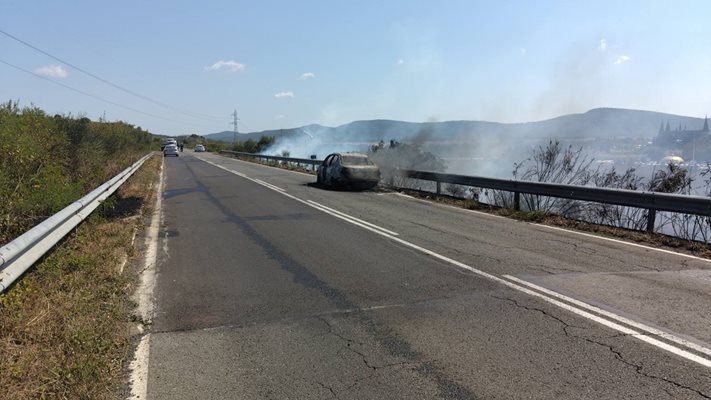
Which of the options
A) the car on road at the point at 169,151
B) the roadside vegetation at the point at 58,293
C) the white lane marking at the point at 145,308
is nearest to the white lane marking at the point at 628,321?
the white lane marking at the point at 145,308

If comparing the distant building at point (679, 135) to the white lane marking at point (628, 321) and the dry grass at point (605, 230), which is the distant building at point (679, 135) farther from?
the white lane marking at point (628, 321)

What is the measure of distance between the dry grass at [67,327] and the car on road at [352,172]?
11.9m

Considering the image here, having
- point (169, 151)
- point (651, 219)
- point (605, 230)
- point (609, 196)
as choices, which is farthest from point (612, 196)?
point (169, 151)

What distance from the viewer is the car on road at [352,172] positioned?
18906 millimetres

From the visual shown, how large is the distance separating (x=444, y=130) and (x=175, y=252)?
1479 inches

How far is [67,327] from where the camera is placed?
14.8ft

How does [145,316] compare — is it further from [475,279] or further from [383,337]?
[475,279]

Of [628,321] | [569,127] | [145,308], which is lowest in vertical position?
[145,308]

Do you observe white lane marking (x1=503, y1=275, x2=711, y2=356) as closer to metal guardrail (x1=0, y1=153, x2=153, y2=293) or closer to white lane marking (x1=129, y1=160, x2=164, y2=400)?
white lane marking (x1=129, y1=160, x2=164, y2=400)

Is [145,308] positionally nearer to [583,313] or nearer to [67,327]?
[67,327]

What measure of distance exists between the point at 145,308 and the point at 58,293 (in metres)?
0.93

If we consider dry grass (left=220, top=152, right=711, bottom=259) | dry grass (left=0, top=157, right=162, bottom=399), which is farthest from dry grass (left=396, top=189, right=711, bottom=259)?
dry grass (left=0, top=157, right=162, bottom=399)

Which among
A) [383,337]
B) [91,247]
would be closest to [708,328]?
[383,337]

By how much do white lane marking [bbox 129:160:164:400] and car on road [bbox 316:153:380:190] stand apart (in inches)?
345
